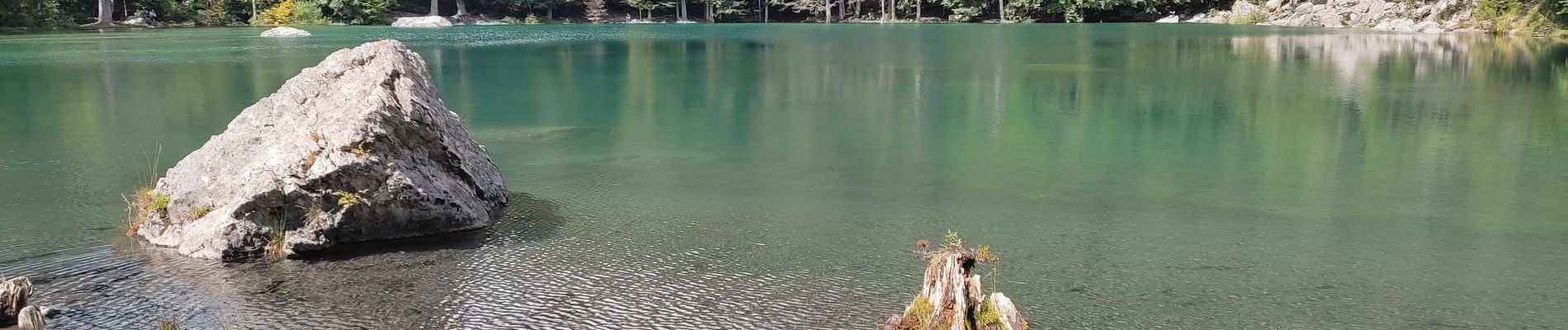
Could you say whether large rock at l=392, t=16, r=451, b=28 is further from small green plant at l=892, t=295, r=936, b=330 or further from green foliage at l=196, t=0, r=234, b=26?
small green plant at l=892, t=295, r=936, b=330

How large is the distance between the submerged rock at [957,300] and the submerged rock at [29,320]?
4.81 m

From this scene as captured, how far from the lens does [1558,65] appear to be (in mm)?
26828

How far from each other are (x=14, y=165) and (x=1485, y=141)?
17660 mm

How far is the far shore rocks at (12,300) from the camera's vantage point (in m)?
6.03

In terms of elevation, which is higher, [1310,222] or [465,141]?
[465,141]

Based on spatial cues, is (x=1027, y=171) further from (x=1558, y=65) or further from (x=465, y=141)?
(x=1558, y=65)

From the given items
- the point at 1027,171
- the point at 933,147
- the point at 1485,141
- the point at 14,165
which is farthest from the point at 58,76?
the point at 1485,141

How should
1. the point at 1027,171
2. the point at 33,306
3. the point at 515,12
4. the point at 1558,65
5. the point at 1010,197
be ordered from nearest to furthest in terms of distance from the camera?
the point at 33,306
the point at 1010,197
the point at 1027,171
the point at 1558,65
the point at 515,12

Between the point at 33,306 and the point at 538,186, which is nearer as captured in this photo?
the point at 33,306

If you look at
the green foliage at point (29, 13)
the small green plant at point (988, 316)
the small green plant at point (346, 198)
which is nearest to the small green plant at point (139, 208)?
the small green plant at point (346, 198)

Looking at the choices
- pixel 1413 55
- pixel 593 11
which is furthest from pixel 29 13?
pixel 1413 55

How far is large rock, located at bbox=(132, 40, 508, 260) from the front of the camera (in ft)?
26.1

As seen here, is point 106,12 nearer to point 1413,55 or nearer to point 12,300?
point 1413,55

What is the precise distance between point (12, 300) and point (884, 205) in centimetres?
661
